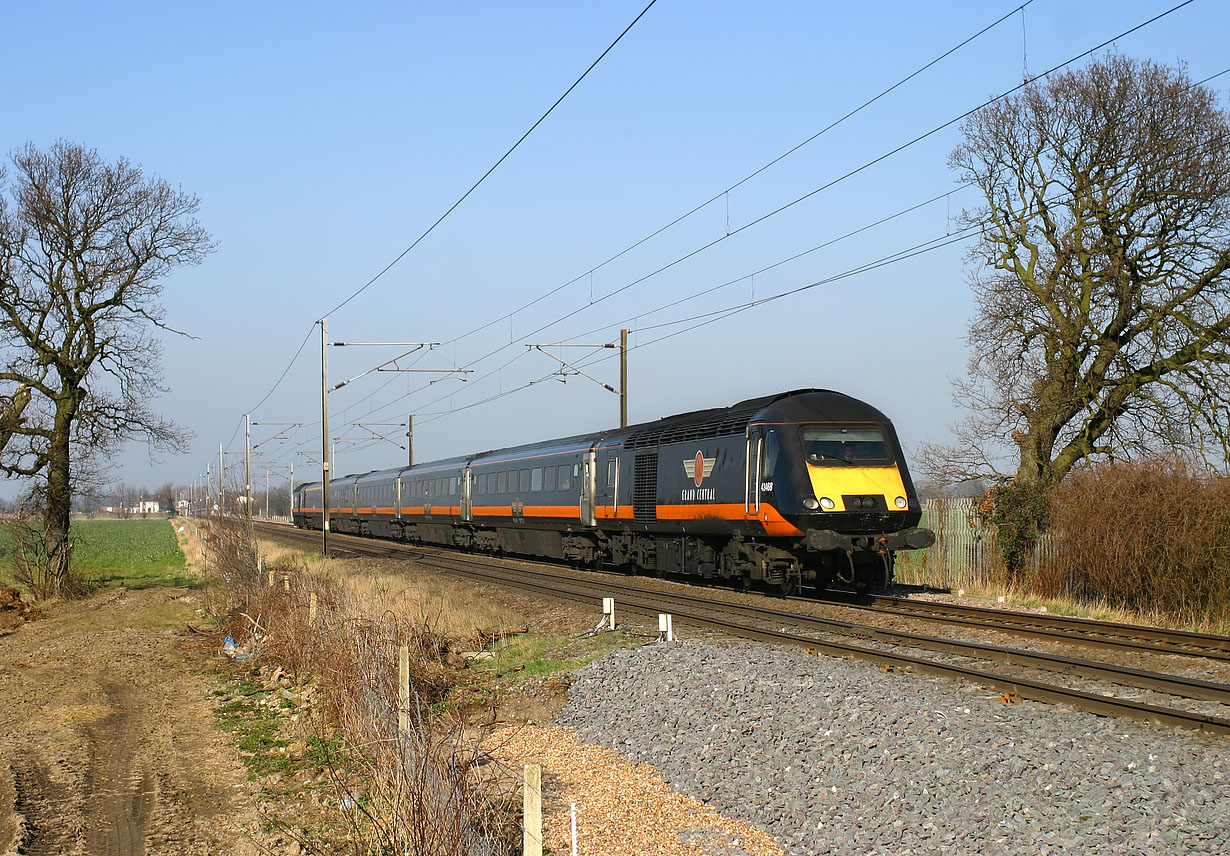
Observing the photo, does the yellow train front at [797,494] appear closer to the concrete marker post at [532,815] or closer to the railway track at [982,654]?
the railway track at [982,654]

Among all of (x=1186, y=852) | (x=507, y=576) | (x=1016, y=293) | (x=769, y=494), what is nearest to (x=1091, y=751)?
(x=1186, y=852)

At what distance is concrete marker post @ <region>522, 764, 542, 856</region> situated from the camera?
4.96 m

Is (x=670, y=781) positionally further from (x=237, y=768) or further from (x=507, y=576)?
(x=507, y=576)

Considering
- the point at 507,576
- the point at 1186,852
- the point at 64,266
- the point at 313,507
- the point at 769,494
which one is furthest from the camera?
the point at 313,507

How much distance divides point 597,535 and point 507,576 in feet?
8.92

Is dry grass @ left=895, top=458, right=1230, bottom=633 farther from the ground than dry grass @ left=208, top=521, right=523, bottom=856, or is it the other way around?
dry grass @ left=895, top=458, right=1230, bottom=633

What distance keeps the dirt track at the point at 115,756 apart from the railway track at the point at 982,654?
252 inches

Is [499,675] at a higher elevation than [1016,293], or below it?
below

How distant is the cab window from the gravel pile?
7384 millimetres

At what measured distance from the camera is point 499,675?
12.1 meters

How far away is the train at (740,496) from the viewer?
1722 centimetres

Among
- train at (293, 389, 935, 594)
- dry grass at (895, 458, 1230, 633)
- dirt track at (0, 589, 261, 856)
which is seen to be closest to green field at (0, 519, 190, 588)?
dirt track at (0, 589, 261, 856)

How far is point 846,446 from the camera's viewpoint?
17.8 metres

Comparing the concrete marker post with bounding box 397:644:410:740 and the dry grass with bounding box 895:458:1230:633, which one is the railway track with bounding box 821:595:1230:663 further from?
the concrete marker post with bounding box 397:644:410:740
